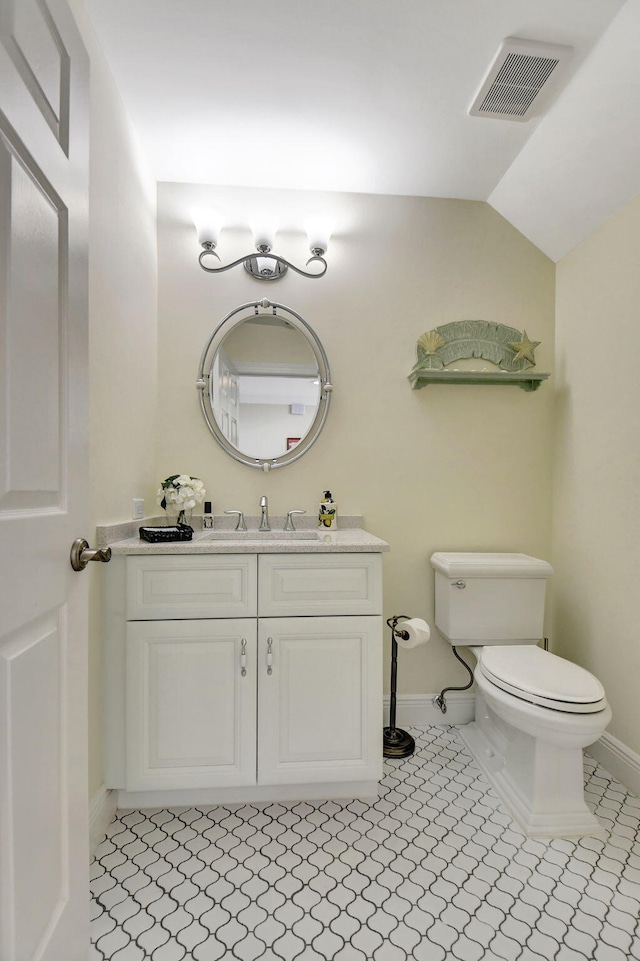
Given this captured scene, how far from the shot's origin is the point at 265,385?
2.22 metres

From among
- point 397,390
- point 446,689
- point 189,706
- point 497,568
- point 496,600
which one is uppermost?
point 397,390

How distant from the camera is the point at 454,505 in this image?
7.41ft

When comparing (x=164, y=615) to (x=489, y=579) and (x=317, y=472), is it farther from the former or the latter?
(x=489, y=579)

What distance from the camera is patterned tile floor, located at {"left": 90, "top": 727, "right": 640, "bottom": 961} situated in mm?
1161

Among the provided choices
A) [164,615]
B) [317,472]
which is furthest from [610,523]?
[164,615]

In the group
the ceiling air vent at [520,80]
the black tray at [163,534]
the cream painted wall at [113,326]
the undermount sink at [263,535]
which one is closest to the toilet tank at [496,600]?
Result: the undermount sink at [263,535]

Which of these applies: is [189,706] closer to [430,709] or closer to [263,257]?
[430,709]

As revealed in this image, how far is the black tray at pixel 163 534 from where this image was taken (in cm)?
166

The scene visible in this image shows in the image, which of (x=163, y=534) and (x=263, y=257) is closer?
(x=163, y=534)

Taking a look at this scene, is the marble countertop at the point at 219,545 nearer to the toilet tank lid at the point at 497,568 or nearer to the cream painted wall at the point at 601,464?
the toilet tank lid at the point at 497,568

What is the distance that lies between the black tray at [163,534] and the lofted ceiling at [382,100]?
A: 1550 mm

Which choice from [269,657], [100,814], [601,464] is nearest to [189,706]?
[269,657]

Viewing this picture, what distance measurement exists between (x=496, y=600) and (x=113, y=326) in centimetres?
183

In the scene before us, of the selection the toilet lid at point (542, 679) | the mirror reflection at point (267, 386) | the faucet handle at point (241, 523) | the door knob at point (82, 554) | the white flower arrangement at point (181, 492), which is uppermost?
the mirror reflection at point (267, 386)
